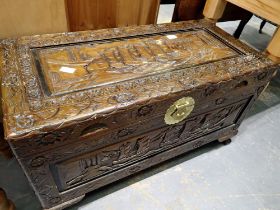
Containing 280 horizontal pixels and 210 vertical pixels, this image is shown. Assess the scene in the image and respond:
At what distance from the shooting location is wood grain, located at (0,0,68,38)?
2.89ft

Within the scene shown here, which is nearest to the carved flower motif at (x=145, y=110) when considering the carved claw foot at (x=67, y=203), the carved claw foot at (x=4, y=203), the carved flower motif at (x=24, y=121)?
the carved flower motif at (x=24, y=121)

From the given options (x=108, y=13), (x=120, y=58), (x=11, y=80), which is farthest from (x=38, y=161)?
(x=108, y=13)

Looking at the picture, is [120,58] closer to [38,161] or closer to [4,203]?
[38,161]

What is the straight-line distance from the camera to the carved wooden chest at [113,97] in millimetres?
601

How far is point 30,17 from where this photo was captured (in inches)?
37.0

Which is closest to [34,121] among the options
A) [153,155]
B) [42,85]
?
[42,85]

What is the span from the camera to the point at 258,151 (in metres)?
1.24

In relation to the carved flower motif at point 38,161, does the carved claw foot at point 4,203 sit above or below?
below

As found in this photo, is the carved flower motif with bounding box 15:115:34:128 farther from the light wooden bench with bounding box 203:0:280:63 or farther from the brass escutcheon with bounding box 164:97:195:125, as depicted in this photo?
the light wooden bench with bounding box 203:0:280:63

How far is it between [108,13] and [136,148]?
0.75 metres

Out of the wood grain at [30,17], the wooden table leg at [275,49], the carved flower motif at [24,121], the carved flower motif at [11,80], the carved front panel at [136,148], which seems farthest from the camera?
the wooden table leg at [275,49]

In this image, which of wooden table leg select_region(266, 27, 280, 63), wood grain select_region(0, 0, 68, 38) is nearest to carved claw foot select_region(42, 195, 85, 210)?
wood grain select_region(0, 0, 68, 38)

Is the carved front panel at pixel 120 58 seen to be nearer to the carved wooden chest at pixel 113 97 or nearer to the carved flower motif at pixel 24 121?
the carved wooden chest at pixel 113 97

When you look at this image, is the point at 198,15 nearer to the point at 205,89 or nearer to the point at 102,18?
the point at 102,18
